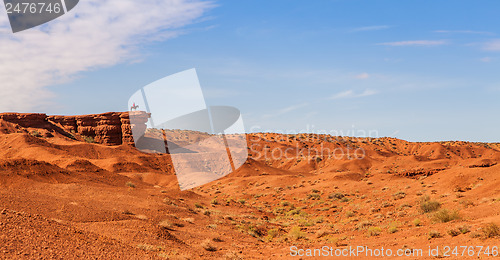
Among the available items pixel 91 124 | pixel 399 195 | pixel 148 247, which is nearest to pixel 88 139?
pixel 91 124

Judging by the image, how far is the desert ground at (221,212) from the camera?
11773 mm

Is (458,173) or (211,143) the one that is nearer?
(458,173)

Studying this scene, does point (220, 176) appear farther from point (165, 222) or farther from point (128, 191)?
point (165, 222)

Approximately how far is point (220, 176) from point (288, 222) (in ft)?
108

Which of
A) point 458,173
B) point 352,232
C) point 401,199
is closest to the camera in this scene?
point 352,232

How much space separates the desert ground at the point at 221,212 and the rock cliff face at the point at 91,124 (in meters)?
16.3

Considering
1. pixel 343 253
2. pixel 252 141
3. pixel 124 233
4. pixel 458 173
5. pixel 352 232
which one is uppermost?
pixel 124 233

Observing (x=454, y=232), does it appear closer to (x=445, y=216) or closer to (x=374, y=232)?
(x=445, y=216)

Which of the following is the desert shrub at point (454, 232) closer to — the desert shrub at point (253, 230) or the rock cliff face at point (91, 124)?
the desert shrub at point (253, 230)

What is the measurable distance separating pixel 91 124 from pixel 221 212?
59.6 metres

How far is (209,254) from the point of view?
49.1 feet

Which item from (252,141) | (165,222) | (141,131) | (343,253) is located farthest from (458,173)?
(252,141)

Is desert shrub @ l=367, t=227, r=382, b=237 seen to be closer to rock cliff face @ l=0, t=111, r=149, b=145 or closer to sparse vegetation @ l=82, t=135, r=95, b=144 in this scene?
rock cliff face @ l=0, t=111, r=149, b=145

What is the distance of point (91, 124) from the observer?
77938 millimetres
